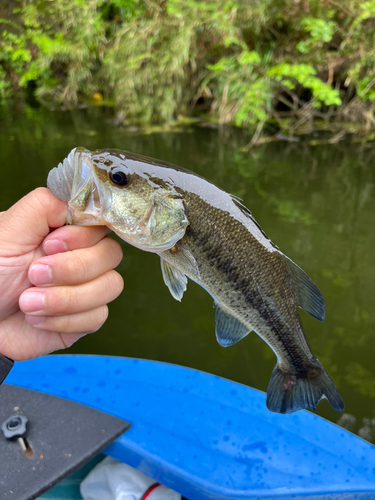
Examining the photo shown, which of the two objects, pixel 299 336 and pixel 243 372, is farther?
pixel 243 372

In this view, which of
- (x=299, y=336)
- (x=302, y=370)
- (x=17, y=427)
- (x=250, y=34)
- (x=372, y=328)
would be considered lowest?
(x=372, y=328)

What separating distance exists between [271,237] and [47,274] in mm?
3988

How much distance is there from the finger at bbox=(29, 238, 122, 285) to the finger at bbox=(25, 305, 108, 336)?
127mm

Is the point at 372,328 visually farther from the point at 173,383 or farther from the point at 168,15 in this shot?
the point at 168,15

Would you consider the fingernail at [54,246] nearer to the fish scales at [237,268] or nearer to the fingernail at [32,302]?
Answer: the fingernail at [32,302]

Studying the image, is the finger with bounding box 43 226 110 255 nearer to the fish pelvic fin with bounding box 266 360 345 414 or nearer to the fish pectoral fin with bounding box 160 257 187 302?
the fish pectoral fin with bounding box 160 257 187 302

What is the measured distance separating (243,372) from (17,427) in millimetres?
1923

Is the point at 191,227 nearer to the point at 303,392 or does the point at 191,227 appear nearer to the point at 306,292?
the point at 306,292

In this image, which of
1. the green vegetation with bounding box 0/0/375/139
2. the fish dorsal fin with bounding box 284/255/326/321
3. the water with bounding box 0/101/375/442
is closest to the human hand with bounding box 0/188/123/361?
the fish dorsal fin with bounding box 284/255/326/321

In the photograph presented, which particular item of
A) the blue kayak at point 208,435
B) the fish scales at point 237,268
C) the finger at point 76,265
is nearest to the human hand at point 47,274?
the finger at point 76,265

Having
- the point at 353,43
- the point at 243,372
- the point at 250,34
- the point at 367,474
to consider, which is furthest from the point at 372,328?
the point at 250,34

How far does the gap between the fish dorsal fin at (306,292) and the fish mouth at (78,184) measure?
0.63m

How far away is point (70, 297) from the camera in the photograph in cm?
129

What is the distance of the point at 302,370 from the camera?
1366 millimetres
